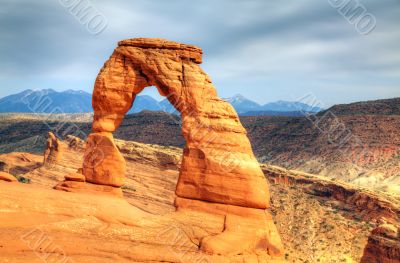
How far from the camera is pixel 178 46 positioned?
23625 mm

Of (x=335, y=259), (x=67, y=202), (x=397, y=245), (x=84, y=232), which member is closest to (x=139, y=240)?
(x=84, y=232)

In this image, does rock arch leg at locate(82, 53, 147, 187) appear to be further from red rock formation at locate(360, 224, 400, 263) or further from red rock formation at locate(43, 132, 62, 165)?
red rock formation at locate(43, 132, 62, 165)

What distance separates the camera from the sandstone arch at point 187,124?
2155cm

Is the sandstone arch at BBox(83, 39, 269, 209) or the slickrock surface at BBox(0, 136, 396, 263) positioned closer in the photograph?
the slickrock surface at BBox(0, 136, 396, 263)

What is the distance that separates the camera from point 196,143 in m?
22.3

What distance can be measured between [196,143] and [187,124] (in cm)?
105

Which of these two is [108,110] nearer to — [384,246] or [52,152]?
[384,246]

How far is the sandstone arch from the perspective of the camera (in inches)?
848

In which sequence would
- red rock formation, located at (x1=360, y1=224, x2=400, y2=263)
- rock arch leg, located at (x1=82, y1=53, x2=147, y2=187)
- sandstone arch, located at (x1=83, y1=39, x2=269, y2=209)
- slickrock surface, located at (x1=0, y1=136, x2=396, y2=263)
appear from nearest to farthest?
slickrock surface, located at (x1=0, y1=136, x2=396, y2=263), sandstone arch, located at (x1=83, y1=39, x2=269, y2=209), rock arch leg, located at (x1=82, y1=53, x2=147, y2=187), red rock formation, located at (x1=360, y1=224, x2=400, y2=263)

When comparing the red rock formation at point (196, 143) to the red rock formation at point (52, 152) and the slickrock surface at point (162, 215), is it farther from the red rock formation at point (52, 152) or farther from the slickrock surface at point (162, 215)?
the red rock formation at point (52, 152)

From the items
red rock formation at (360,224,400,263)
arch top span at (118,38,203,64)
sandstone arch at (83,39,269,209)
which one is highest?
arch top span at (118,38,203,64)

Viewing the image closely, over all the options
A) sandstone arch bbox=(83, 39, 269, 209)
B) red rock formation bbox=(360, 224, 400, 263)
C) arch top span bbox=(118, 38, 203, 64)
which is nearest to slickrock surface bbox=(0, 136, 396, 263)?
sandstone arch bbox=(83, 39, 269, 209)

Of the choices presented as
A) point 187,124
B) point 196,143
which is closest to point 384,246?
point 196,143

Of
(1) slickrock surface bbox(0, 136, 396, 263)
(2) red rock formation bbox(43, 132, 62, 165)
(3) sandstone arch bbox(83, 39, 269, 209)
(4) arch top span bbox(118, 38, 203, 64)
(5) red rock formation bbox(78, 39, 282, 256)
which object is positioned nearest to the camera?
(1) slickrock surface bbox(0, 136, 396, 263)
